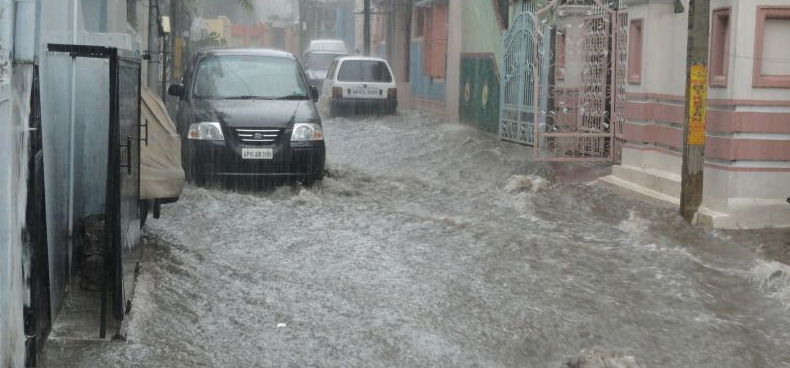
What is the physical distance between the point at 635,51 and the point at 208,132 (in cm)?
516

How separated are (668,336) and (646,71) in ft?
19.4

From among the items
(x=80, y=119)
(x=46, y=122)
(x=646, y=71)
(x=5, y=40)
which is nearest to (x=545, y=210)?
(x=646, y=71)

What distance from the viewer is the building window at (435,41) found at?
89.9 ft

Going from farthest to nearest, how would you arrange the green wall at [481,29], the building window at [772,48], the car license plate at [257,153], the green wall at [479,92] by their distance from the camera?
the green wall at [481,29] → the green wall at [479,92] → the car license plate at [257,153] → the building window at [772,48]

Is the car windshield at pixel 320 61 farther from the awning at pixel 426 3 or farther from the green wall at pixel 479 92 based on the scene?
the green wall at pixel 479 92

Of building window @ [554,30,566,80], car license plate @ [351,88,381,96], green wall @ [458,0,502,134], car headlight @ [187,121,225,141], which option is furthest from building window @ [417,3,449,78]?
car headlight @ [187,121,225,141]

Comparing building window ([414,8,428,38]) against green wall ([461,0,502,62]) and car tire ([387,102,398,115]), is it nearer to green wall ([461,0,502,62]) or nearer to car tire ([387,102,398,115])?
car tire ([387,102,398,115])

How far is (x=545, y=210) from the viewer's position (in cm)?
1193

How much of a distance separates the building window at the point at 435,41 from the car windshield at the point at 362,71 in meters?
1.37

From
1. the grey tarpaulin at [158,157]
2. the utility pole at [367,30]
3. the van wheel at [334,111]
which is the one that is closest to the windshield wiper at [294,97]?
the grey tarpaulin at [158,157]

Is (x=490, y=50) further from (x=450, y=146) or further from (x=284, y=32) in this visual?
(x=284, y=32)

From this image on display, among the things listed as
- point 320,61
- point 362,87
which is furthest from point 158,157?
point 320,61

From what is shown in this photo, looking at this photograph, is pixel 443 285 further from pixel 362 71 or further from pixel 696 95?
pixel 362 71

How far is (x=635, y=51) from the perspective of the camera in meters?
12.9
